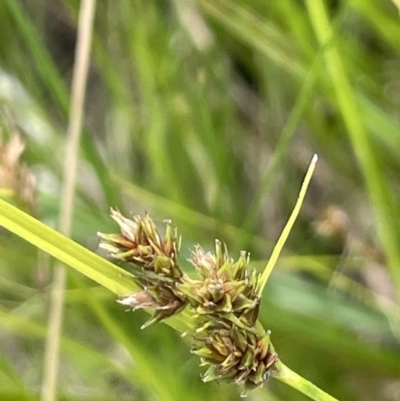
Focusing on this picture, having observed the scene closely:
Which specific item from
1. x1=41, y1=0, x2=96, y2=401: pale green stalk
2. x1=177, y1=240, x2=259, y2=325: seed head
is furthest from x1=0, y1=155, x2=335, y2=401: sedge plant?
x1=41, y1=0, x2=96, y2=401: pale green stalk

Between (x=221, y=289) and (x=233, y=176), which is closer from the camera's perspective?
(x=221, y=289)

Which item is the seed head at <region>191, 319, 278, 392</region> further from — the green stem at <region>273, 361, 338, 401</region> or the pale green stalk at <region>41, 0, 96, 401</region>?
the pale green stalk at <region>41, 0, 96, 401</region>

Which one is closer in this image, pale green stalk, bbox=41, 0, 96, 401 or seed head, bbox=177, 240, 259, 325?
seed head, bbox=177, 240, 259, 325

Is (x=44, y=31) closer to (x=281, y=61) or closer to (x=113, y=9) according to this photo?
(x=113, y=9)

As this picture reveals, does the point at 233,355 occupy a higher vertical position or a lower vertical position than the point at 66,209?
lower

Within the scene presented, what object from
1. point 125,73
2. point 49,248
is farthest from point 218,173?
point 49,248

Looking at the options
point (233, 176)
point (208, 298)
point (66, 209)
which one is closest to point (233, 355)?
point (208, 298)

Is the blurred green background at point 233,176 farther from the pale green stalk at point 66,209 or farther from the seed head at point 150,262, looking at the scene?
the seed head at point 150,262

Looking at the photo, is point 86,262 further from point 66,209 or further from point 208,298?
point 66,209

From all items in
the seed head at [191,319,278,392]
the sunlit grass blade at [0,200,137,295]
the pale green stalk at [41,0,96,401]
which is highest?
the pale green stalk at [41,0,96,401]
